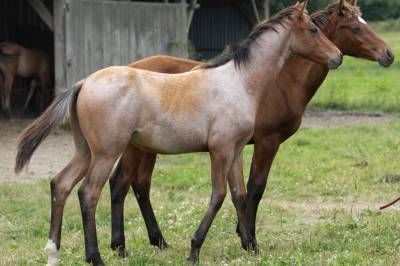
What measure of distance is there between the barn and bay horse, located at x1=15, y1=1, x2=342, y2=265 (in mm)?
9188

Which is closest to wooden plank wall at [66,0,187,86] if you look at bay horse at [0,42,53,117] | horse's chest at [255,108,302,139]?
bay horse at [0,42,53,117]

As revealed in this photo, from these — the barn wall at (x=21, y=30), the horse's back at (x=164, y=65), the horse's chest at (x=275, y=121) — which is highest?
the horse's back at (x=164, y=65)

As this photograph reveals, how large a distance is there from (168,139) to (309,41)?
1.54m

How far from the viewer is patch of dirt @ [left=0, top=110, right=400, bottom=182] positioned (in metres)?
12.0

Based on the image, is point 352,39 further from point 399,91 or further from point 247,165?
point 399,91

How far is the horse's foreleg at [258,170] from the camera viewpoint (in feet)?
25.0

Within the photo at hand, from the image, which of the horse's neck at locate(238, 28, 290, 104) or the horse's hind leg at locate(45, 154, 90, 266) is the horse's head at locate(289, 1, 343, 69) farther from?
the horse's hind leg at locate(45, 154, 90, 266)

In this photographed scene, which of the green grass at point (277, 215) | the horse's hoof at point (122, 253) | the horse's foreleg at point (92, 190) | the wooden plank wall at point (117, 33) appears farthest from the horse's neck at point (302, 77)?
the wooden plank wall at point (117, 33)

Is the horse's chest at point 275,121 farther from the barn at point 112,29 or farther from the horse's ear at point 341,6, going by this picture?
the barn at point 112,29

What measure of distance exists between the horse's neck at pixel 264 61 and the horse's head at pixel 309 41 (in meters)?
0.09

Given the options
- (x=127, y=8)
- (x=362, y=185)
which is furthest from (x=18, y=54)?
(x=362, y=185)

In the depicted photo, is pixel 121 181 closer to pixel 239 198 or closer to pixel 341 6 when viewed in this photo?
pixel 239 198

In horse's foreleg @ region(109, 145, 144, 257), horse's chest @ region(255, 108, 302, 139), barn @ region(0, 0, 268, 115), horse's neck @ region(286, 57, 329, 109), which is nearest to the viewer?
horse's foreleg @ region(109, 145, 144, 257)

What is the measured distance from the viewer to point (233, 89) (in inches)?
263
